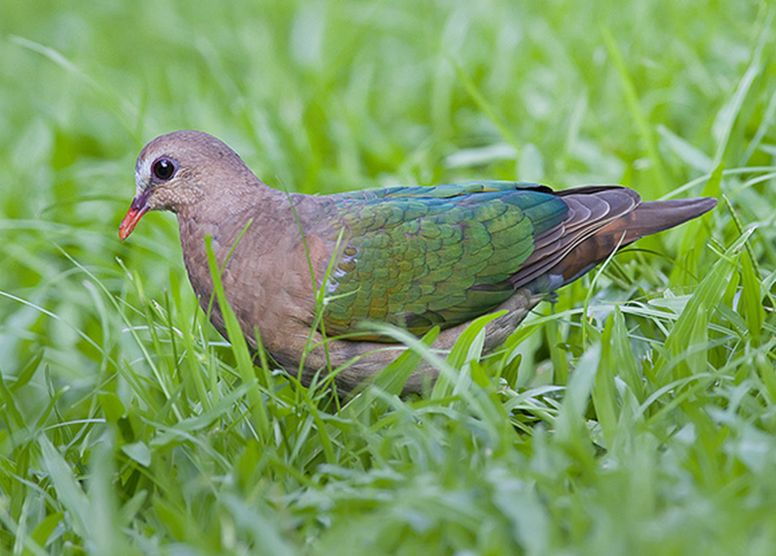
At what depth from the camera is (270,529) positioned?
1998 mm

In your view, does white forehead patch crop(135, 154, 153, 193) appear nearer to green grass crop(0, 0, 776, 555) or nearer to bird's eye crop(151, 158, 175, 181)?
bird's eye crop(151, 158, 175, 181)

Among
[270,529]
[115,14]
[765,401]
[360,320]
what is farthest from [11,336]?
[115,14]

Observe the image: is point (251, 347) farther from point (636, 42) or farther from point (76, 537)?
point (636, 42)

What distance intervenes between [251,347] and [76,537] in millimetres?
805

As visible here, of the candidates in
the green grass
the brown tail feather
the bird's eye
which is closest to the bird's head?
the bird's eye

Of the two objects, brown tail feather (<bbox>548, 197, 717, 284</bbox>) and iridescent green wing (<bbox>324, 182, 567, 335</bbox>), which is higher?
iridescent green wing (<bbox>324, 182, 567, 335</bbox>)

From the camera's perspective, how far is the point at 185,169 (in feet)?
10.3

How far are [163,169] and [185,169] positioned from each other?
0.22 feet

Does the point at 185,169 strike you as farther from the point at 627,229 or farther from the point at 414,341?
the point at 627,229

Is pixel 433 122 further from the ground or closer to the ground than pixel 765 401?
further from the ground

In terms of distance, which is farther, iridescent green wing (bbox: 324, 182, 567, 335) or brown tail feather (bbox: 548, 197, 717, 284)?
brown tail feather (bbox: 548, 197, 717, 284)

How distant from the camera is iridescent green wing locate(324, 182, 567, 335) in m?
2.97

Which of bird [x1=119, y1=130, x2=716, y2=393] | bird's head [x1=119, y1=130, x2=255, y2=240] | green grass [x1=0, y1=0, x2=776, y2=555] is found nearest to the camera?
green grass [x1=0, y1=0, x2=776, y2=555]

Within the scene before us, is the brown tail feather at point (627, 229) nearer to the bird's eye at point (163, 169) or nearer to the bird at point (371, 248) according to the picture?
the bird at point (371, 248)
